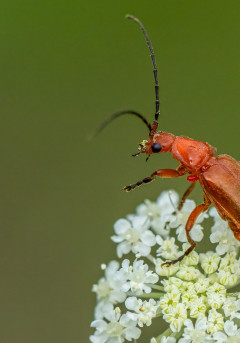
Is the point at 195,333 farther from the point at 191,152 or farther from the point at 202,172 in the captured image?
the point at 191,152

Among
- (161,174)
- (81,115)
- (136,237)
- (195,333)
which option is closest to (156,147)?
(161,174)

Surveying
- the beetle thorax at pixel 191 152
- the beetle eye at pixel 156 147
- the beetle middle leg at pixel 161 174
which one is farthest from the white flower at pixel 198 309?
the beetle eye at pixel 156 147

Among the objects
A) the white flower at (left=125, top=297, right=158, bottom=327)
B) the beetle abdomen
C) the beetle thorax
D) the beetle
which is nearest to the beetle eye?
the beetle

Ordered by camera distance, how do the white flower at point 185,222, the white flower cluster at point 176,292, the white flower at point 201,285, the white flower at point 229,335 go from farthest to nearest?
the white flower at point 185,222 → the white flower at point 201,285 → the white flower cluster at point 176,292 → the white flower at point 229,335

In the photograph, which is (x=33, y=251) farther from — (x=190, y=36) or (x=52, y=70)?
(x=190, y=36)

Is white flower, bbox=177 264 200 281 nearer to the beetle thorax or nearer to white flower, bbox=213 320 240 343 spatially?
white flower, bbox=213 320 240 343

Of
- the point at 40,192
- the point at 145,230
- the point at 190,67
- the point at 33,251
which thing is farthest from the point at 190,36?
the point at 145,230

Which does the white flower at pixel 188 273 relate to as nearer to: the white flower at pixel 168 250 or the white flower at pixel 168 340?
the white flower at pixel 168 250
